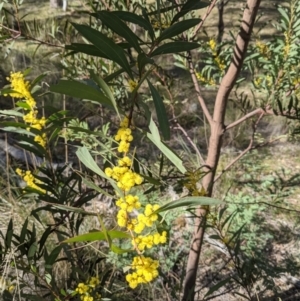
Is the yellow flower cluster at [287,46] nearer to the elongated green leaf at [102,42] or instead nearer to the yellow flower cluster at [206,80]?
the yellow flower cluster at [206,80]

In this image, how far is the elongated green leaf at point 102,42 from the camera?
47cm

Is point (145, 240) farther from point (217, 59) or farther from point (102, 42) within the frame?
point (217, 59)

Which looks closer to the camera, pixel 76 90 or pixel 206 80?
pixel 76 90

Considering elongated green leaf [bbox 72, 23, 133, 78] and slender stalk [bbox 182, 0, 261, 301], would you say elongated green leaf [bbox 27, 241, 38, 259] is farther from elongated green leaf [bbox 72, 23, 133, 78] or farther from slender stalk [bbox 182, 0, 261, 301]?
elongated green leaf [bbox 72, 23, 133, 78]

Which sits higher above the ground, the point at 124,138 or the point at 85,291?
the point at 124,138

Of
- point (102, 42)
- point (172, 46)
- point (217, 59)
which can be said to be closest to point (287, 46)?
point (217, 59)

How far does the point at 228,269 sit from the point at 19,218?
1123 millimetres

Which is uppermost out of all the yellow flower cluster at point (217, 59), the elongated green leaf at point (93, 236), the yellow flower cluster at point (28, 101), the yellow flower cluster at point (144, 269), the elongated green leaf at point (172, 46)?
the elongated green leaf at point (172, 46)

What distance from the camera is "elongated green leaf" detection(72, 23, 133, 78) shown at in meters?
0.47

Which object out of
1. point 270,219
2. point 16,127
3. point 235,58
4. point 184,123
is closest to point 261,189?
point 270,219

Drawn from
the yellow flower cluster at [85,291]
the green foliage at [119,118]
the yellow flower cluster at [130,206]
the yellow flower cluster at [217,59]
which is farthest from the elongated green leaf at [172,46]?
the yellow flower cluster at [217,59]

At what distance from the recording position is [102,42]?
0.48 metres

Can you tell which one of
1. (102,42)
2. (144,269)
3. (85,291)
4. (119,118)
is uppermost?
(102,42)

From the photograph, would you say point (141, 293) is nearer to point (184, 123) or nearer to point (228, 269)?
point (228, 269)
